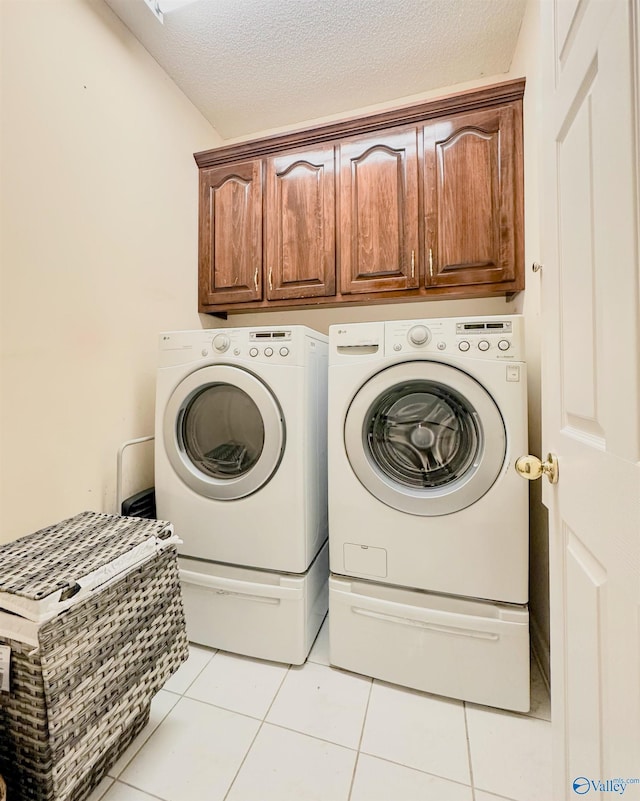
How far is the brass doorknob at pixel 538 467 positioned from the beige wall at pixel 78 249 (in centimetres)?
138

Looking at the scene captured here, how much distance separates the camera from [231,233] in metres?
1.86

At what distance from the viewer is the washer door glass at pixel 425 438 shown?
109cm

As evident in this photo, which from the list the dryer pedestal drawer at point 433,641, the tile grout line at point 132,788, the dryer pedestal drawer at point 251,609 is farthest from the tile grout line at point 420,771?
the tile grout line at point 132,788

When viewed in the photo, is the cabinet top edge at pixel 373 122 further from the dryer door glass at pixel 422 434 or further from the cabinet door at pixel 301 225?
the dryer door glass at pixel 422 434

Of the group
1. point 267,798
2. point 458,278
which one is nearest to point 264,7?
point 458,278

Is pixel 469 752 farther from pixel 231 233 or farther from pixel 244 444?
pixel 231 233

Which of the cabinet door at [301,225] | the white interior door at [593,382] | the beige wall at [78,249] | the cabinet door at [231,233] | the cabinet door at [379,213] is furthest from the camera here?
the cabinet door at [231,233]

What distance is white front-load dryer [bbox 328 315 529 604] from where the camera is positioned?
1073 millimetres

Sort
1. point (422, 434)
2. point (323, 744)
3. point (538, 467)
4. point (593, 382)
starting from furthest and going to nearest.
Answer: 1. point (422, 434)
2. point (323, 744)
3. point (538, 467)
4. point (593, 382)

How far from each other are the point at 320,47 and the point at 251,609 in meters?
2.36

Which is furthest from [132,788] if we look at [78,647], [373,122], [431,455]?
[373,122]

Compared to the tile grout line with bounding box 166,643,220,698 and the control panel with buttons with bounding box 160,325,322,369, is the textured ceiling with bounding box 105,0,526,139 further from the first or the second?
the tile grout line with bounding box 166,643,220,698

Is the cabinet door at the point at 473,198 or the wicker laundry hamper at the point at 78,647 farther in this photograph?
the cabinet door at the point at 473,198

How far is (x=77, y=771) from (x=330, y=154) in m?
2.29
